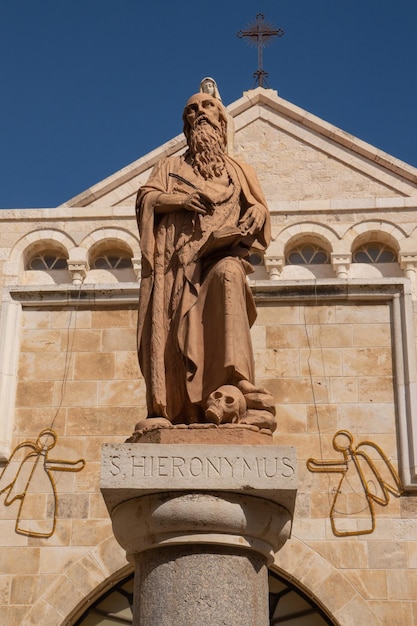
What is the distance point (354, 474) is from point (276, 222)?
24.6 ft

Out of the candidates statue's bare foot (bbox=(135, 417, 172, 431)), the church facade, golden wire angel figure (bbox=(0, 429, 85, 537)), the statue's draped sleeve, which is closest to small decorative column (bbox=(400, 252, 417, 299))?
the church facade

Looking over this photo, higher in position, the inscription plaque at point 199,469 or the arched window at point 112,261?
the arched window at point 112,261

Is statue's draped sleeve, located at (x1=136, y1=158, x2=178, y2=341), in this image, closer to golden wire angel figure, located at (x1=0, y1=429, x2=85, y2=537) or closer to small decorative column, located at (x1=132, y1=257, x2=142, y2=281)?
golden wire angel figure, located at (x1=0, y1=429, x2=85, y2=537)

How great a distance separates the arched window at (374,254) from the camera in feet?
61.2

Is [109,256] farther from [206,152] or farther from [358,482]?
[206,152]

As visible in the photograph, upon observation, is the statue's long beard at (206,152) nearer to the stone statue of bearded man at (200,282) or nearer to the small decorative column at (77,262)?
the stone statue of bearded man at (200,282)

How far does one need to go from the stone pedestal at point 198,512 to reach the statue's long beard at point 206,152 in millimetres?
2174

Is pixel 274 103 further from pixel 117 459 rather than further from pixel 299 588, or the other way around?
pixel 117 459

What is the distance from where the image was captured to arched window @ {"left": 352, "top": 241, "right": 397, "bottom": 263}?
18641mm

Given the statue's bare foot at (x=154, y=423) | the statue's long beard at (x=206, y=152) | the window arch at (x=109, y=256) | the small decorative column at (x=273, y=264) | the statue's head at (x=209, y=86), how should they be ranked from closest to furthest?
the statue's bare foot at (x=154, y=423), the statue's long beard at (x=206, y=152), the statue's head at (x=209, y=86), the small decorative column at (x=273, y=264), the window arch at (x=109, y=256)

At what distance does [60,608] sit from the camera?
433 inches

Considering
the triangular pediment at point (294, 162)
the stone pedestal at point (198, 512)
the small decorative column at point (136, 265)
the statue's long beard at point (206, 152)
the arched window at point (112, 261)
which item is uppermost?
the triangular pediment at point (294, 162)

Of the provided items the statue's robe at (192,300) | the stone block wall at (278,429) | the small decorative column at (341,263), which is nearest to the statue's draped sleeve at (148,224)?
the statue's robe at (192,300)

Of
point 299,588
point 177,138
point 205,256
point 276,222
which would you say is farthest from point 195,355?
point 177,138
